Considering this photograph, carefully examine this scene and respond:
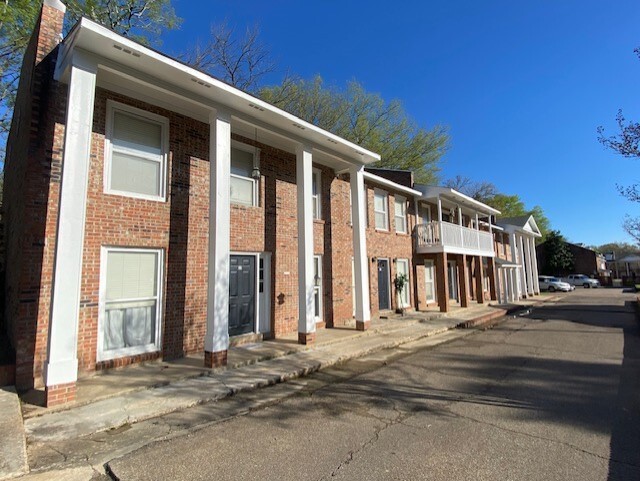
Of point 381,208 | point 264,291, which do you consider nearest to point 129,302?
point 264,291

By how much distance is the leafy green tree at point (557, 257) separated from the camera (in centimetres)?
4712

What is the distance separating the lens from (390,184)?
14.5 meters

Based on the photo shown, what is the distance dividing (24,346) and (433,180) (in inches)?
1055

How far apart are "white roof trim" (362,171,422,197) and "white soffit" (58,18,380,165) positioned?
3813 millimetres

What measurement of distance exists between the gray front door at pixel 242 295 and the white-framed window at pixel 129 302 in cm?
184

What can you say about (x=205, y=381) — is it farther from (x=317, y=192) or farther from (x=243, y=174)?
(x=317, y=192)

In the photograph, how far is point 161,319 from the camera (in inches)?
282

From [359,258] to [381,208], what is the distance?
15.2 feet

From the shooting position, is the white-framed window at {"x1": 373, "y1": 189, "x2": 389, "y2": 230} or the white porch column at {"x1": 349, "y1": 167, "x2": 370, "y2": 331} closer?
the white porch column at {"x1": 349, "y1": 167, "x2": 370, "y2": 331}

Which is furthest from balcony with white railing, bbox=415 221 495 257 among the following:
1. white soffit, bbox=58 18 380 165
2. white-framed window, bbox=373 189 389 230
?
white soffit, bbox=58 18 380 165

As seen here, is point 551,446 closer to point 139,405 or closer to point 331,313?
point 139,405

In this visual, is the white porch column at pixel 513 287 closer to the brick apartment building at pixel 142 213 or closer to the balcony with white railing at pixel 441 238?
the balcony with white railing at pixel 441 238

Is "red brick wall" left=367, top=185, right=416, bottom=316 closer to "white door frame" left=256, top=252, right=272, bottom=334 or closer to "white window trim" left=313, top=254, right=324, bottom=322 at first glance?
"white window trim" left=313, top=254, right=324, bottom=322

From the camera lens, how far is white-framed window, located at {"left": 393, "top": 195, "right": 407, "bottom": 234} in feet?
51.4
